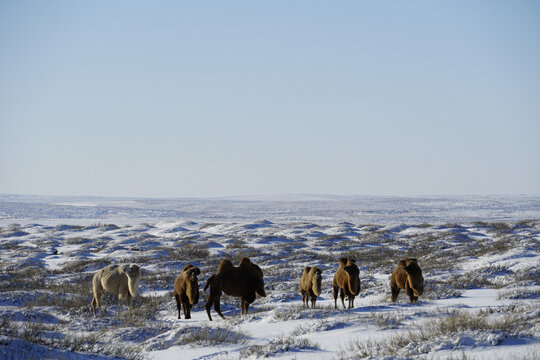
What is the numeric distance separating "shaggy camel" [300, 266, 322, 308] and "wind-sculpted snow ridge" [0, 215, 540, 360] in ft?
1.37

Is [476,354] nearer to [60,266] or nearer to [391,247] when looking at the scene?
[60,266]

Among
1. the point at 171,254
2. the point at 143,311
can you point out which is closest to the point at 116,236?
the point at 171,254

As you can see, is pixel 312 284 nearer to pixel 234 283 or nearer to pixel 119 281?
pixel 234 283

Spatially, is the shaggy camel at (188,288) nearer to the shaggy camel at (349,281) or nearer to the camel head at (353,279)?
the shaggy camel at (349,281)

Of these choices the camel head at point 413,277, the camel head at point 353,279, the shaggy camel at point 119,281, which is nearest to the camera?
the camel head at point 353,279

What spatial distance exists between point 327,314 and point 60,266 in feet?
Answer: 74.1

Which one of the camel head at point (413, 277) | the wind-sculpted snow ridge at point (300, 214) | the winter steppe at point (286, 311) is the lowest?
the wind-sculpted snow ridge at point (300, 214)

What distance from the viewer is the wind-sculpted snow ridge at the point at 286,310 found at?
734 cm

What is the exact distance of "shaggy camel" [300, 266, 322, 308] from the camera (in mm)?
13688

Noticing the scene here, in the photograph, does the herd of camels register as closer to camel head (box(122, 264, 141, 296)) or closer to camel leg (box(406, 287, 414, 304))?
camel leg (box(406, 287, 414, 304))

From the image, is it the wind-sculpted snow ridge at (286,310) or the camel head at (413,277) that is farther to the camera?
the camel head at (413,277)

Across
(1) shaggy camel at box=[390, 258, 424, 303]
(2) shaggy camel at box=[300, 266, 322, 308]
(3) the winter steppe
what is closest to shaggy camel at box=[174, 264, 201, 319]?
(3) the winter steppe

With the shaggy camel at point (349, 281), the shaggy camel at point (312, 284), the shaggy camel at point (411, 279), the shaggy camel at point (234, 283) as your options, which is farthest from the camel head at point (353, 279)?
the shaggy camel at point (234, 283)

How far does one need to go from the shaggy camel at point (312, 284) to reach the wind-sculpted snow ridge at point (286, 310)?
417mm
